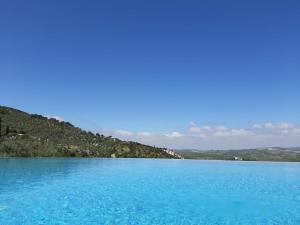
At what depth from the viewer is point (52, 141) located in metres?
82.4

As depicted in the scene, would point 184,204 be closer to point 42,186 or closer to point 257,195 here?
point 257,195

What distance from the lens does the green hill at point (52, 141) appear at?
72.7 metres

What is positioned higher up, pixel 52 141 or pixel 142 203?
pixel 52 141

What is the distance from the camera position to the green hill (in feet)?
238

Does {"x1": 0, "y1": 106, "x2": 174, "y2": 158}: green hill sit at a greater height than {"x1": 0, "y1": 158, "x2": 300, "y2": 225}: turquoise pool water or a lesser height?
greater

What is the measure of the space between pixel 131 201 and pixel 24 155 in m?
55.3

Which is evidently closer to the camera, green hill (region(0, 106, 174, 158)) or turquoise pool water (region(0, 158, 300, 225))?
turquoise pool water (region(0, 158, 300, 225))

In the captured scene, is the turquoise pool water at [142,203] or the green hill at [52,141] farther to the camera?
the green hill at [52,141]

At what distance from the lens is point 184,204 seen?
19.8 meters

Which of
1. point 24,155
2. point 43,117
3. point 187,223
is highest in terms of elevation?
point 43,117

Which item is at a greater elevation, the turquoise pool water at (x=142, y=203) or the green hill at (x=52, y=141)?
the green hill at (x=52, y=141)

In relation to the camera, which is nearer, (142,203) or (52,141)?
(142,203)

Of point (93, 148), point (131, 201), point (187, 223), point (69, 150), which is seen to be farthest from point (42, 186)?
point (93, 148)

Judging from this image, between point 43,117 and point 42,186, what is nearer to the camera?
point 42,186
